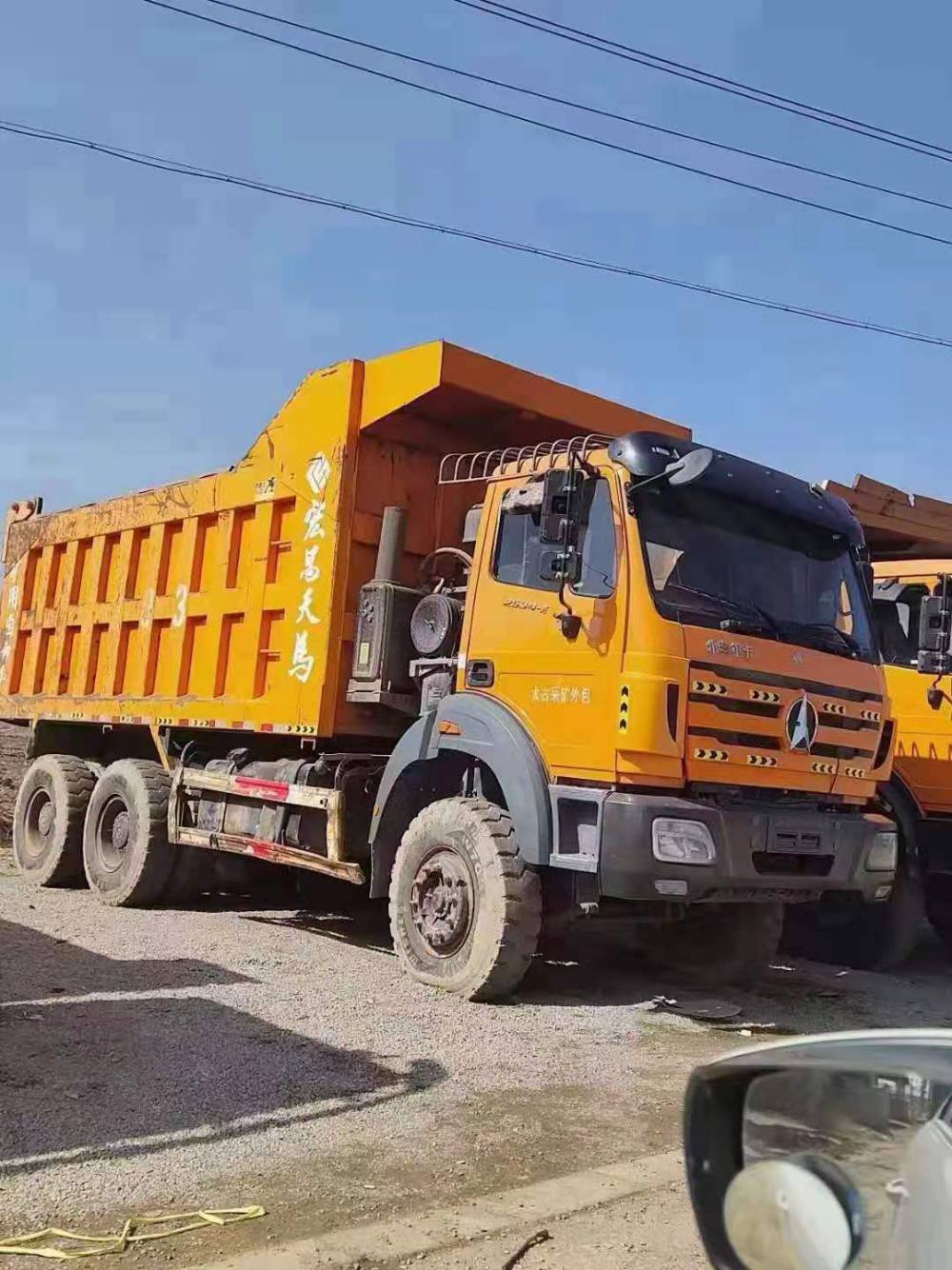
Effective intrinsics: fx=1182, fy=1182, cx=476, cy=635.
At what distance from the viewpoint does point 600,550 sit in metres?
6.16

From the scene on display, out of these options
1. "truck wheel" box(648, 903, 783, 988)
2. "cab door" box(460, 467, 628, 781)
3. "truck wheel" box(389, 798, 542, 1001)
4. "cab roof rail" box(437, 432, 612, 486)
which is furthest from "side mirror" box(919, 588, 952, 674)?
"truck wheel" box(389, 798, 542, 1001)

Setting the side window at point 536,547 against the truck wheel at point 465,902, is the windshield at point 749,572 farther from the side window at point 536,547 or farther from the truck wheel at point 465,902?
the truck wheel at point 465,902

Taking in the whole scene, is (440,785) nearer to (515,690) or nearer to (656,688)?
(515,690)

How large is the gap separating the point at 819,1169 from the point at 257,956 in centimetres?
583

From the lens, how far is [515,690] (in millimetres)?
6430

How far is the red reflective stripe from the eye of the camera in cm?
781

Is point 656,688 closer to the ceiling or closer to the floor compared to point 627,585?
closer to the floor

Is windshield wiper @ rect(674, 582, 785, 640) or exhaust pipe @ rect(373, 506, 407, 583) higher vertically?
exhaust pipe @ rect(373, 506, 407, 583)

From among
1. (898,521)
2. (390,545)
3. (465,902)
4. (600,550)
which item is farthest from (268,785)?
(898,521)

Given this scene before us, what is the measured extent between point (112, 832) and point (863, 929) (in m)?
5.94

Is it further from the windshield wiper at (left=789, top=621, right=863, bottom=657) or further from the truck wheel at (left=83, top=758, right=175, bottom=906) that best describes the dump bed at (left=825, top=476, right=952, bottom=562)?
the truck wheel at (left=83, top=758, right=175, bottom=906)

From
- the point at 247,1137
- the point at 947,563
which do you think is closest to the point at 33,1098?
the point at 247,1137

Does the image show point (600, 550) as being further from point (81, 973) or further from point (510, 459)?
point (81, 973)

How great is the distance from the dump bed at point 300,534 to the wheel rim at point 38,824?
1170mm
